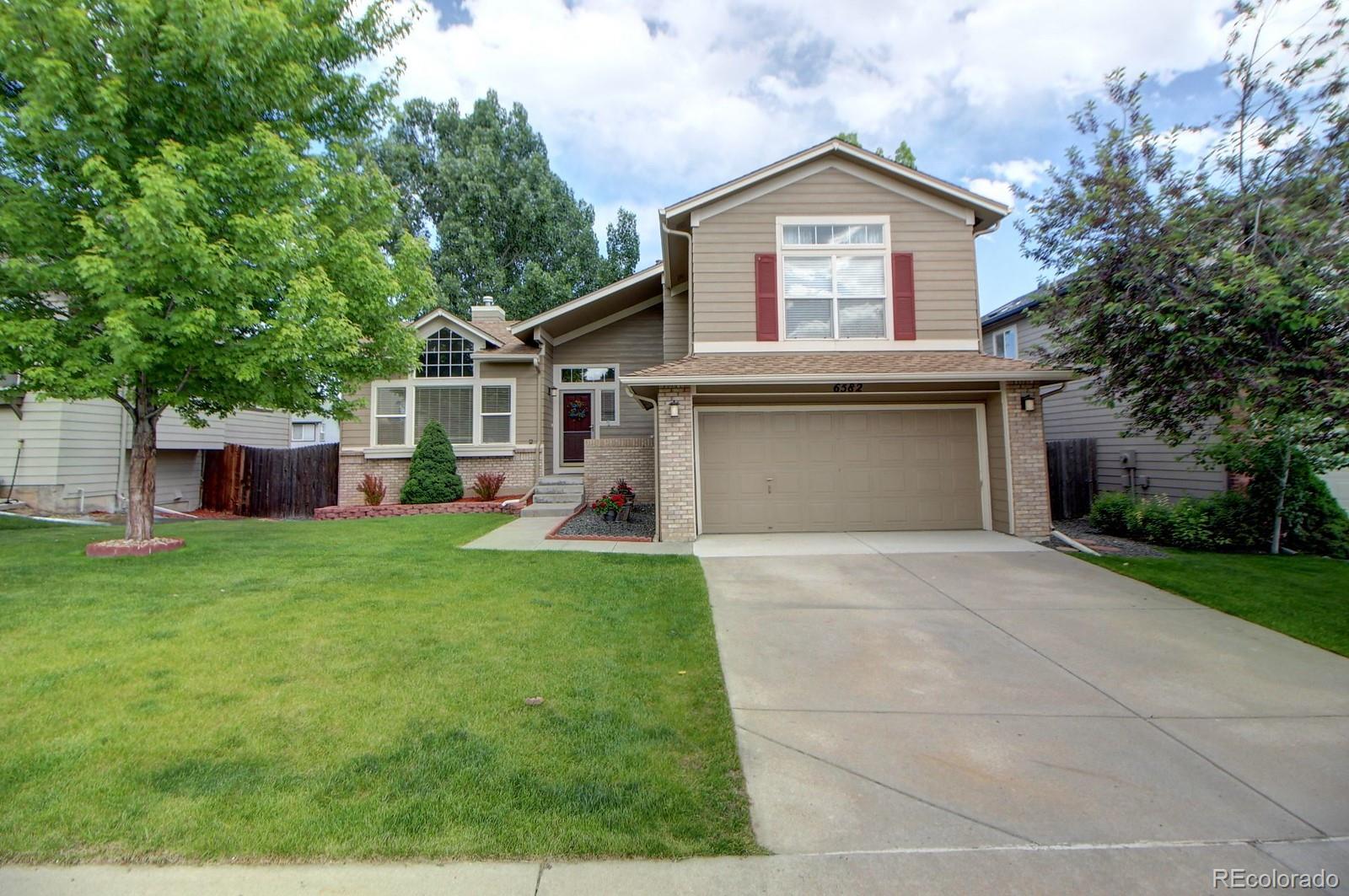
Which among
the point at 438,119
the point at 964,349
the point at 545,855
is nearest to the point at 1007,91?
the point at 964,349

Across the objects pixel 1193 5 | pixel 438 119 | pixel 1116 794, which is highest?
pixel 438 119

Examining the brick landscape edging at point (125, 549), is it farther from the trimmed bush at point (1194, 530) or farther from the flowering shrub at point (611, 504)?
the trimmed bush at point (1194, 530)

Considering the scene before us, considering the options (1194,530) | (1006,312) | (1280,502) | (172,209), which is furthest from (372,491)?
(1280,502)

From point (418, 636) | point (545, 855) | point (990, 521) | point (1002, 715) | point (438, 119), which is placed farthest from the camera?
point (438, 119)

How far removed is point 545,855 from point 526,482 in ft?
41.2

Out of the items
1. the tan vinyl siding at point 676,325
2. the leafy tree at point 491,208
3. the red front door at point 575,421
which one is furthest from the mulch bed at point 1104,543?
the leafy tree at point 491,208

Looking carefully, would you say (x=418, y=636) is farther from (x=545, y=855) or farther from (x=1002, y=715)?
(x=1002, y=715)

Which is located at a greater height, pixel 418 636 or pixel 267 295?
pixel 267 295

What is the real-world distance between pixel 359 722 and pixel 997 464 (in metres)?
9.71

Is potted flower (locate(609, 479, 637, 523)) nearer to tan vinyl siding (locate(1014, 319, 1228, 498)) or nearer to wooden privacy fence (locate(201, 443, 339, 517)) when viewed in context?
tan vinyl siding (locate(1014, 319, 1228, 498))

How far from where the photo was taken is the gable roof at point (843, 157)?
1076 cm

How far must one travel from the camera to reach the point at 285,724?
346cm

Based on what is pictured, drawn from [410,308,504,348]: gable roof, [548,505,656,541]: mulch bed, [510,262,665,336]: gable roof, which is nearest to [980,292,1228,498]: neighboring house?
[548,505,656,541]: mulch bed

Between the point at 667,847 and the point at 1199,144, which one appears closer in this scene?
the point at 667,847
